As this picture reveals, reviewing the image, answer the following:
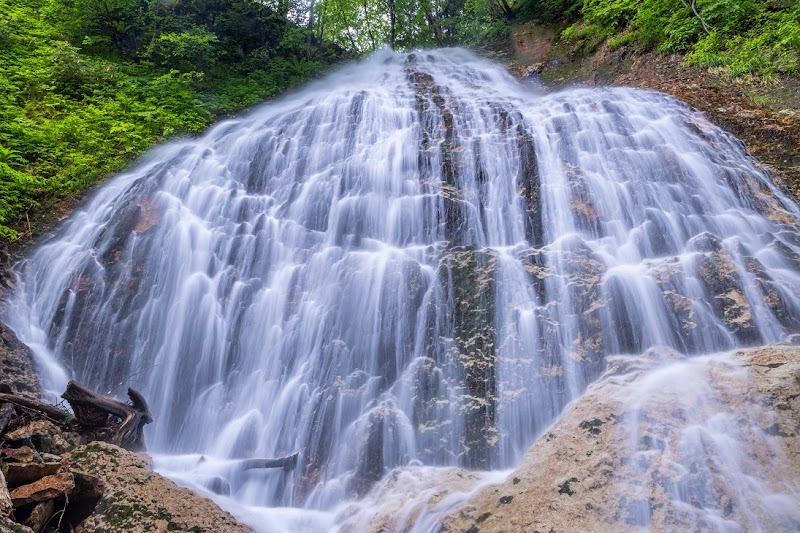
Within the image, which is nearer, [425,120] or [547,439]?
[547,439]

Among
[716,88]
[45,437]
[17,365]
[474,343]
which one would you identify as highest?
[716,88]

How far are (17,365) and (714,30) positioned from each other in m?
13.1

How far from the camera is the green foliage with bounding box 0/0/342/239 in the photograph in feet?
26.9

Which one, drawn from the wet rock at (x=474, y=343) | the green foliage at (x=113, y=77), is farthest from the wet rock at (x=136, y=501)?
the green foliage at (x=113, y=77)

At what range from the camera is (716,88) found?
8.71 metres

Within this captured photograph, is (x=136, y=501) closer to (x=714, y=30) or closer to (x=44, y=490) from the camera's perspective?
(x=44, y=490)

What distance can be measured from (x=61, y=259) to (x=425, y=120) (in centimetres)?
711

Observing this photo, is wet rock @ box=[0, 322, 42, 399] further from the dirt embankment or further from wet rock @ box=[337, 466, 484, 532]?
the dirt embankment

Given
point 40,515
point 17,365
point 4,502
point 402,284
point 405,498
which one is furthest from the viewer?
point 402,284

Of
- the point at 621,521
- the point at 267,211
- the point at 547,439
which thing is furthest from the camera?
the point at 267,211

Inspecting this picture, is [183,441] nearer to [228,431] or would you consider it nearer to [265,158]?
[228,431]

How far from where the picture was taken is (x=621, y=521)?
2.96m

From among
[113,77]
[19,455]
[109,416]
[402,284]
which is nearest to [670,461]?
[402,284]

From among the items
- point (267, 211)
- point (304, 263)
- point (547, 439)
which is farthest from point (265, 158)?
point (547, 439)
